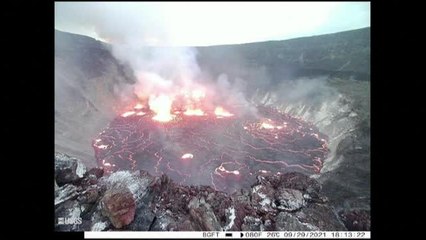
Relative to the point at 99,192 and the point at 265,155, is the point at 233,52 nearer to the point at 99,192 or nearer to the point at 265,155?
the point at 265,155

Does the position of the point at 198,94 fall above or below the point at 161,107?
above

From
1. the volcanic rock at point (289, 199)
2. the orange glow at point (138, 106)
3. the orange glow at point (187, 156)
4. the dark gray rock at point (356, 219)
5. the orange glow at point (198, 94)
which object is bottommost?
the dark gray rock at point (356, 219)

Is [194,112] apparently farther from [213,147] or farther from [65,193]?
[65,193]

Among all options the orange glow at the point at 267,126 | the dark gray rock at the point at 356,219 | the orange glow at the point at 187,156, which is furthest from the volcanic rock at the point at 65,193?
the orange glow at the point at 267,126

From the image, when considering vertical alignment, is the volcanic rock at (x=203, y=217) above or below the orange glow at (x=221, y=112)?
below

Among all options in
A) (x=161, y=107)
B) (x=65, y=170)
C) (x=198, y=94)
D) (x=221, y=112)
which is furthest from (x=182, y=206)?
(x=198, y=94)

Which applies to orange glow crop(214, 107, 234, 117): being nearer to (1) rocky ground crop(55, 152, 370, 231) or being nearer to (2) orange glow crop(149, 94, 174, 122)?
(2) orange glow crop(149, 94, 174, 122)

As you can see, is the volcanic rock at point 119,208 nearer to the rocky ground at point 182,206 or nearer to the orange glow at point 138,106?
the rocky ground at point 182,206
